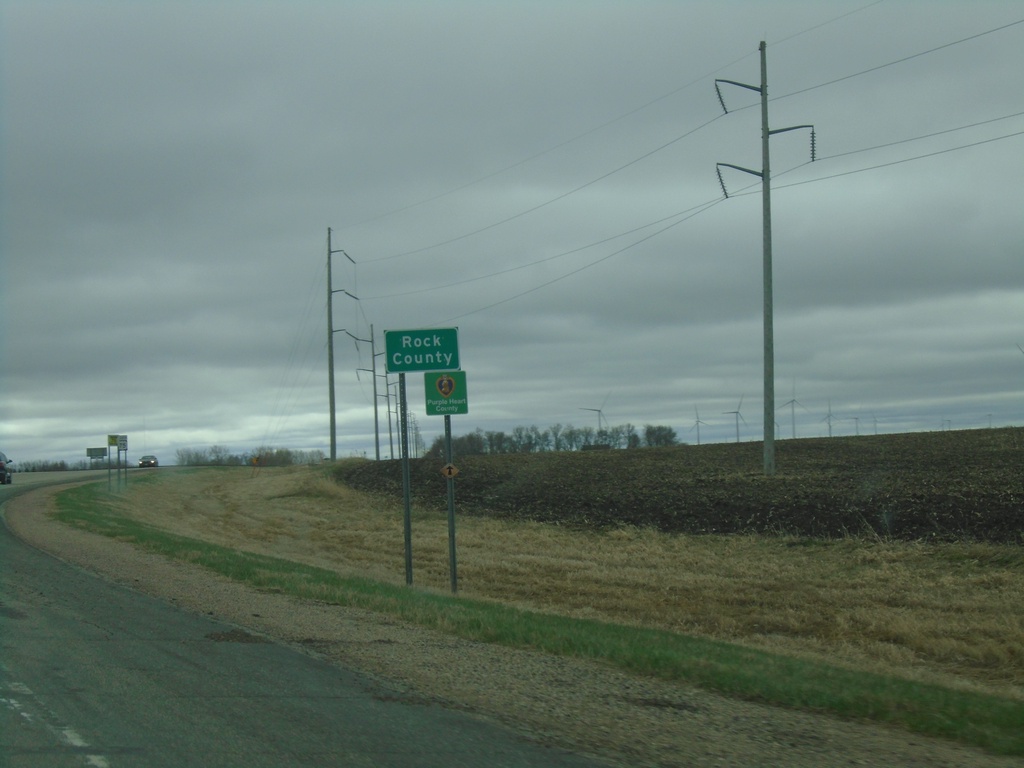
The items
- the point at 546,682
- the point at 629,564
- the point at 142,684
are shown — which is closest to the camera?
the point at 142,684

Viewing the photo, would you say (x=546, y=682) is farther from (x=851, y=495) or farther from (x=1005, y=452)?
(x=1005, y=452)

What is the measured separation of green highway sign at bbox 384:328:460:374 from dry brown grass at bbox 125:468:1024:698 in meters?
5.31

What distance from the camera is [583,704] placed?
8.67 m

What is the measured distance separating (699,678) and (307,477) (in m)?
52.4

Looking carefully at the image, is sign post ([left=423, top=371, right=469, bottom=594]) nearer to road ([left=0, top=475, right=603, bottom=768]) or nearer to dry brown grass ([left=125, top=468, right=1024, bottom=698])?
dry brown grass ([left=125, top=468, right=1024, bottom=698])

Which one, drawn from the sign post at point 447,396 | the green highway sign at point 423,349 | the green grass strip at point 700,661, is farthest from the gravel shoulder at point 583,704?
the green highway sign at point 423,349

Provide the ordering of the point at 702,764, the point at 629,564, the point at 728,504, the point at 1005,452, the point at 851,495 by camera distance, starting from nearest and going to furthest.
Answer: the point at 702,764, the point at 629,564, the point at 851,495, the point at 728,504, the point at 1005,452

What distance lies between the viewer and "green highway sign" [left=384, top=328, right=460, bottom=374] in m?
17.7

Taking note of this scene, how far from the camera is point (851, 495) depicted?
29.0 m

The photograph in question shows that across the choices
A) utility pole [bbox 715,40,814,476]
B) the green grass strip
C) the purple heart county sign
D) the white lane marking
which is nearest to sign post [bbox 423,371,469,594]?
the purple heart county sign

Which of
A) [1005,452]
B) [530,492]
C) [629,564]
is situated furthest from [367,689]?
[1005,452]

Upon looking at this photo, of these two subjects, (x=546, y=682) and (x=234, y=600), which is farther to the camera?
(x=234, y=600)

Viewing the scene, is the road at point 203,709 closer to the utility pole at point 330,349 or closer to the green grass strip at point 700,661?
the green grass strip at point 700,661

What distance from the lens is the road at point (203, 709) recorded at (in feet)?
22.7
